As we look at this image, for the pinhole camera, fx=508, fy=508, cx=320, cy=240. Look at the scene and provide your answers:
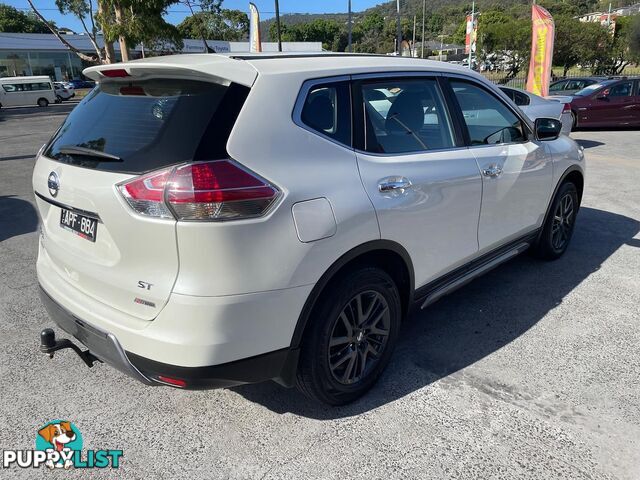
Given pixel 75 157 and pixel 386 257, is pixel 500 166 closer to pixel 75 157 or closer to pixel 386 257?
pixel 386 257

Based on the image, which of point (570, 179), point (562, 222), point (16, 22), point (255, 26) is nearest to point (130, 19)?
point (255, 26)

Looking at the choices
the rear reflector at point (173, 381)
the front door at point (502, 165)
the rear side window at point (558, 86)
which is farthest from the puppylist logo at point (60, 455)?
the rear side window at point (558, 86)

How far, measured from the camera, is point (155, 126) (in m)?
2.21

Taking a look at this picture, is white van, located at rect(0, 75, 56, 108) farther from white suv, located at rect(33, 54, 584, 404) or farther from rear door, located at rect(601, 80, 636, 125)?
white suv, located at rect(33, 54, 584, 404)

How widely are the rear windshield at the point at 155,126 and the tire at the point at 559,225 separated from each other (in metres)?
3.36

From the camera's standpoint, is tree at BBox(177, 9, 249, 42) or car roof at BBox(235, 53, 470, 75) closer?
car roof at BBox(235, 53, 470, 75)

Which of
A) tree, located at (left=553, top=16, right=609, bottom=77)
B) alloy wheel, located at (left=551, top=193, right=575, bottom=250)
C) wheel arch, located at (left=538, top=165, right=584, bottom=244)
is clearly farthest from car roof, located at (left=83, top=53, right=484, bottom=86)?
tree, located at (left=553, top=16, right=609, bottom=77)

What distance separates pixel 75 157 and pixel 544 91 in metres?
15.3

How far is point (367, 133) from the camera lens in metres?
2.66

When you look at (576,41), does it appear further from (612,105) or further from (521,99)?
(521,99)

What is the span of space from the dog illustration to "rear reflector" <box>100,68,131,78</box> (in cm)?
181

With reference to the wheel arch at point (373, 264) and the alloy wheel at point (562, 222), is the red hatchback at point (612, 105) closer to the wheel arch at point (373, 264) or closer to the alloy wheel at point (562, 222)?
the alloy wheel at point (562, 222)

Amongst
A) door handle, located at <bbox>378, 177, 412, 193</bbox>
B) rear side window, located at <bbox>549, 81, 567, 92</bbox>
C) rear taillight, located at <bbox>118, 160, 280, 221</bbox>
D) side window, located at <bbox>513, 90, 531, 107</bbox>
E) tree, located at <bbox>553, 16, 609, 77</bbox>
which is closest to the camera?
rear taillight, located at <bbox>118, 160, 280, 221</bbox>

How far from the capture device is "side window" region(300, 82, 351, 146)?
241 centimetres
